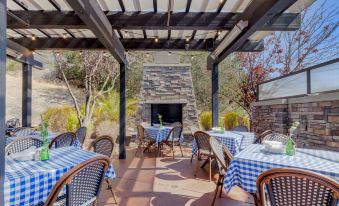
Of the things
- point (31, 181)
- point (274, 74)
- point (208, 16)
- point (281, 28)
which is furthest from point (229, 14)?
point (274, 74)

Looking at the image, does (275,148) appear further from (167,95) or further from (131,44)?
(167,95)

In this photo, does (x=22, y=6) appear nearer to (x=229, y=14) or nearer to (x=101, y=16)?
(x=101, y=16)

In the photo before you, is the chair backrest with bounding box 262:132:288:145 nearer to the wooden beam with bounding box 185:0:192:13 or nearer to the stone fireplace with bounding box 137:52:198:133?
the wooden beam with bounding box 185:0:192:13

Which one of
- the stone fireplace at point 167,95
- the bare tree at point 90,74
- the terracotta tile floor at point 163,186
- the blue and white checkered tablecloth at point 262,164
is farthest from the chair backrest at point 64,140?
the stone fireplace at point 167,95

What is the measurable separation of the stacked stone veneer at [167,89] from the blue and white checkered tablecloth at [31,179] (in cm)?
616

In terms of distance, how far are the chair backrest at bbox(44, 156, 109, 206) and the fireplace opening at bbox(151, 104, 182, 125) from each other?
259 inches

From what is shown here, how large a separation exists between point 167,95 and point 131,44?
10.7 feet

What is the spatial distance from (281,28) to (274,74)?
5.49 m

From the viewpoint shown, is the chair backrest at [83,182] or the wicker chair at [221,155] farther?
the wicker chair at [221,155]

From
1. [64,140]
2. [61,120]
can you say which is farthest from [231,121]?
[64,140]

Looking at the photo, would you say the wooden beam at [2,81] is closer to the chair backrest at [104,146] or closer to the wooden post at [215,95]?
the chair backrest at [104,146]

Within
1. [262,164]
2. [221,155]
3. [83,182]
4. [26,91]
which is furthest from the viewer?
[26,91]

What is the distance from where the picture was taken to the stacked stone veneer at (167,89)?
832 centimetres

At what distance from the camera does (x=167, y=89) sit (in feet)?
27.9
